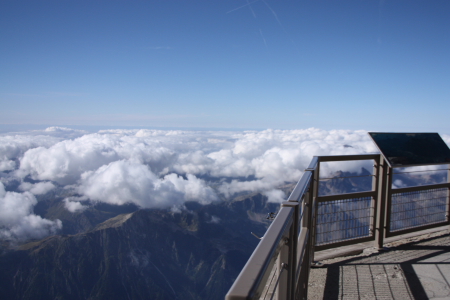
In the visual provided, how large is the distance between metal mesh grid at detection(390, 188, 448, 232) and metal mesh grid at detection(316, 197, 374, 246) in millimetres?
588

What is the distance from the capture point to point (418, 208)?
17.6 feet

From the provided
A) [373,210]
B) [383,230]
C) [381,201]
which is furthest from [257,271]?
[383,230]

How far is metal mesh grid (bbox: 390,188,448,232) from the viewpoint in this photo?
16.9 ft

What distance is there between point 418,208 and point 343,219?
197cm

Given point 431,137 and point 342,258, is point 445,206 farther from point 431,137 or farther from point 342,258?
point 342,258

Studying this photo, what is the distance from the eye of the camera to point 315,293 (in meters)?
3.57

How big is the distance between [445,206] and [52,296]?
686 feet

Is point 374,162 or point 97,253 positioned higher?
point 374,162

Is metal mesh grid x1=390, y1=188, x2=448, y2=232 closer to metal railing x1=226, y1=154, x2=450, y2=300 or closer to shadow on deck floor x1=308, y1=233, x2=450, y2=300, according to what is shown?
metal railing x1=226, y1=154, x2=450, y2=300

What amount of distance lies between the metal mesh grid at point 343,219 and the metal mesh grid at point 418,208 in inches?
23.1

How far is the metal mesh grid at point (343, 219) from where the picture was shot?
4.37m

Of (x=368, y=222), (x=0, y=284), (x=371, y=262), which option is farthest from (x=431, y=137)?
(x=0, y=284)

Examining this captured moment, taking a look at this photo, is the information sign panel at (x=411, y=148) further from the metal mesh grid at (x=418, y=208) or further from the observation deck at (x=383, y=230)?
the metal mesh grid at (x=418, y=208)

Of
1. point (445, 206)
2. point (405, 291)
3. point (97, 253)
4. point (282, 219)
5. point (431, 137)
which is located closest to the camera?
point (282, 219)
